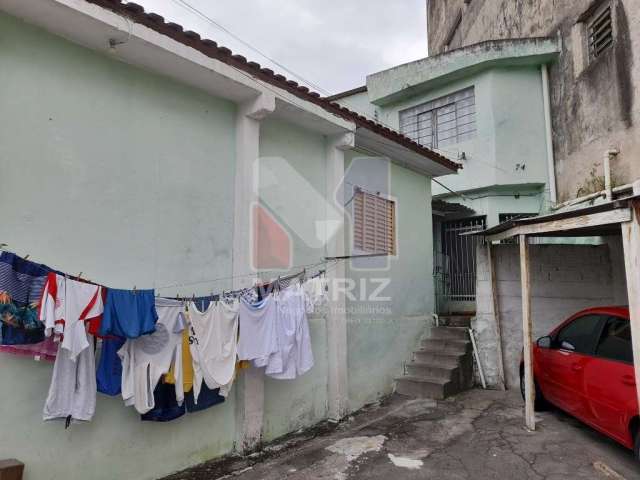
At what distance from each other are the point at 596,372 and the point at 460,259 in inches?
243

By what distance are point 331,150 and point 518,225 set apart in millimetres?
2902

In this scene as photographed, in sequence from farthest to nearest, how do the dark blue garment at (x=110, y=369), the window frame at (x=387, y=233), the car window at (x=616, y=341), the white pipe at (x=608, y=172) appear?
1. the white pipe at (x=608, y=172)
2. the window frame at (x=387, y=233)
3. the car window at (x=616, y=341)
4. the dark blue garment at (x=110, y=369)

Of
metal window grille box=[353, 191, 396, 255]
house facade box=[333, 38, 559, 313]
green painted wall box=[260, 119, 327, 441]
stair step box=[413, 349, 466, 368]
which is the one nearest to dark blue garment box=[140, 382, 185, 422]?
green painted wall box=[260, 119, 327, 441]

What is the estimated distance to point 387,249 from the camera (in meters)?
7.96

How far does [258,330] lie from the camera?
4.94 meters

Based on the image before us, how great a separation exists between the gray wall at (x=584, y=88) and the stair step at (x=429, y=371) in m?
4.90

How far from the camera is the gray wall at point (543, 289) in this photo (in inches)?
292

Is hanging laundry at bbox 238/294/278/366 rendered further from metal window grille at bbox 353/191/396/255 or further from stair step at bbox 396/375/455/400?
stair step at bbox 396/375/455/400

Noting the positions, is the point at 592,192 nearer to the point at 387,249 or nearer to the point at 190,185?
the point at 387,249

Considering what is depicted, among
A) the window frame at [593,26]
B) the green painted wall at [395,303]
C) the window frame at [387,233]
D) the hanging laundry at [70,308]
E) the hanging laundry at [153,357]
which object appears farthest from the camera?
the window frame at [593,26]

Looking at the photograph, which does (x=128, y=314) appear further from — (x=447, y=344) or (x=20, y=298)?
(x=447, y=344)

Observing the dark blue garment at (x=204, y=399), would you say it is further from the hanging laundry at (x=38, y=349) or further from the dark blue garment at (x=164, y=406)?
the hanging laundry at (x=38, y=349)

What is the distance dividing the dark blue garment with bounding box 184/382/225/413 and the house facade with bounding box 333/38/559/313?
23.2ft

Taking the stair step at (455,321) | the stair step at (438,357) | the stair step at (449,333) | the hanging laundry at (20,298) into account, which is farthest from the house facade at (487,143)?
the hanging laundry at (20,298)
